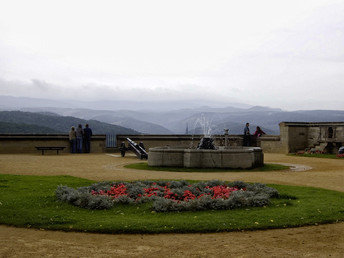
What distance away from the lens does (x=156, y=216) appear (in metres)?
8.80

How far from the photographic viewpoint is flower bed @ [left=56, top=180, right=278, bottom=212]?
9.45 m

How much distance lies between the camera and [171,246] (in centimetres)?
677

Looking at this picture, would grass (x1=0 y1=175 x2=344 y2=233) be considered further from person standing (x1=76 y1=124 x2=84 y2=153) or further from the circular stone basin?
person standing (x1=76 y1=124 x2=84 y2=153)

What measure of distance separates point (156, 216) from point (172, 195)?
192 cm

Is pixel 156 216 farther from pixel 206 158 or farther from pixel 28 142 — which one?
pixel 28 142

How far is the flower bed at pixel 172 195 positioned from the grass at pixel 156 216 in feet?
0.74

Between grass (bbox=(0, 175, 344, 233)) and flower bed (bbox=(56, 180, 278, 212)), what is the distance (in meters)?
0.23

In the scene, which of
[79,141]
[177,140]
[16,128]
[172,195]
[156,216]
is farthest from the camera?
[16,128]

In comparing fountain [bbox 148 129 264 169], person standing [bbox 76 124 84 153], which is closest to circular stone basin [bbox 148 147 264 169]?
fountain [bbox 148 129 264 169]

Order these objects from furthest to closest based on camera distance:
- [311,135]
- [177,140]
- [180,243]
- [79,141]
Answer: [177,140], [311,135], [79,141], [180,243]

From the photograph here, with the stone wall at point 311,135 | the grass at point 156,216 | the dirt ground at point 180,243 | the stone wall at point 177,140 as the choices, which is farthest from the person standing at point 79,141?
the dirt ground at point 180,243

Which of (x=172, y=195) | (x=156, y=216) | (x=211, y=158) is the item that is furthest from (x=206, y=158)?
(x=156, y=216)

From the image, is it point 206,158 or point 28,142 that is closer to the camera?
point 206,158

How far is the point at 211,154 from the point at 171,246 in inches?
440
